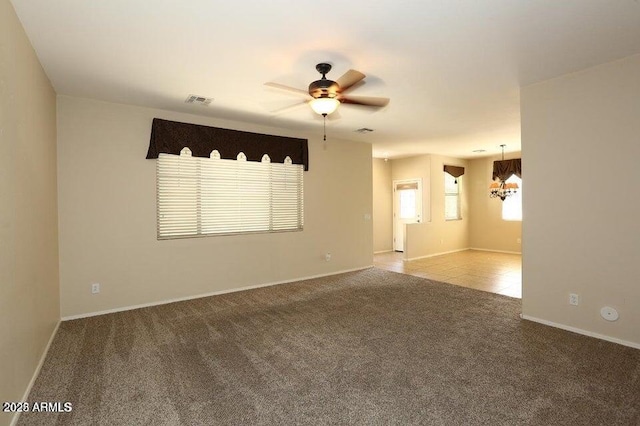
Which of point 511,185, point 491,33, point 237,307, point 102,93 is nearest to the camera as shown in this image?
point 491,33

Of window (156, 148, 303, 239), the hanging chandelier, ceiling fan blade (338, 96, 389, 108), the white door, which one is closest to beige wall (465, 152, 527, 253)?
the hanging chandelier

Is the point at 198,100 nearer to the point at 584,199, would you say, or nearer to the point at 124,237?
the point at 124,237

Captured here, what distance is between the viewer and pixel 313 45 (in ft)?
8.71

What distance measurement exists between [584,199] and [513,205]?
19.2 feet

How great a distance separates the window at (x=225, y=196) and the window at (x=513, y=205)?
6.00 metres

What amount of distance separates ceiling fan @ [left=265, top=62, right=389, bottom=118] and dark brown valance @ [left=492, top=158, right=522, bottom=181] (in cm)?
655

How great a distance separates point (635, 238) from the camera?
2.93 meters

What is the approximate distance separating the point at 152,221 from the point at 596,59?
17.0ft

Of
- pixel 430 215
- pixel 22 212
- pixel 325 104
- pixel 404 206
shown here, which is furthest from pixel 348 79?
pixel 404 206

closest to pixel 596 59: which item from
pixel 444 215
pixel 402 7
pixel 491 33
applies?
pixel 491 33

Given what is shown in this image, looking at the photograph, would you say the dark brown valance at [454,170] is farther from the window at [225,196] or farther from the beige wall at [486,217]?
the window at [225,196]

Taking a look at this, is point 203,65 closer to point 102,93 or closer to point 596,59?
point 102,93

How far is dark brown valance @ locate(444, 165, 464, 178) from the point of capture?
8597mm

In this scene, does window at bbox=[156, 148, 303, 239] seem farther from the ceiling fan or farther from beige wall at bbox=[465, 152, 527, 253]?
beige wall at bbox=[465, 152, 527, 253]
